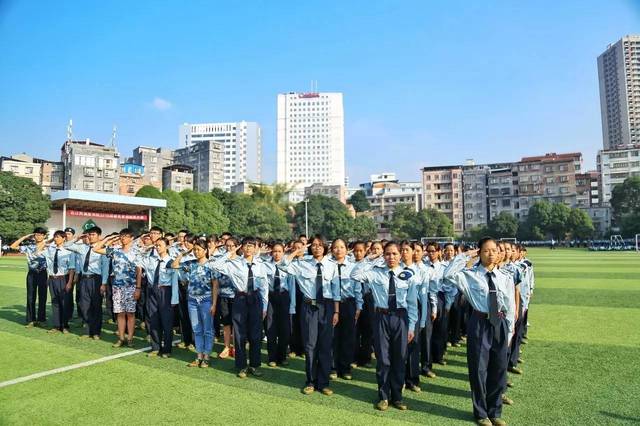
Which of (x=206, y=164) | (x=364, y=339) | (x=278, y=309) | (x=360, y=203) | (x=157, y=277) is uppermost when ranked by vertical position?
(x=206, y=164)

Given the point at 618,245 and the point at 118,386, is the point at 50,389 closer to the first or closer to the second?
the point at 118,386

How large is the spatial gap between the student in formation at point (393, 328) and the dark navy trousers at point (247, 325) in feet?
5.74

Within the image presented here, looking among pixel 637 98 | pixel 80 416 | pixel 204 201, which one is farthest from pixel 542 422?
pixel 637 98

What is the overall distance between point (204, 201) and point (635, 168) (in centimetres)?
6579

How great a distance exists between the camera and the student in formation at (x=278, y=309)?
20.3 ft

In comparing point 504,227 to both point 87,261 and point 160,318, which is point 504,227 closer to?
point 87,261

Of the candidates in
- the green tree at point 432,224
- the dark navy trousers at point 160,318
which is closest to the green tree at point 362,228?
the green tree at point 432,224

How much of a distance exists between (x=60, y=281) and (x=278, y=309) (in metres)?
4.45

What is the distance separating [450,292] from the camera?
641 centimetres

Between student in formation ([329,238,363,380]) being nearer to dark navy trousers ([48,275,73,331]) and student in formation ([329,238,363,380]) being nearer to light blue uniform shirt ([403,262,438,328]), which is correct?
light blue uniform shirt ([403,262,438,328])

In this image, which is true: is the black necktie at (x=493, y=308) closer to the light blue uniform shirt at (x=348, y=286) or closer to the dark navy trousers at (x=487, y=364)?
the dark navy trousers at (x=487, y=364)

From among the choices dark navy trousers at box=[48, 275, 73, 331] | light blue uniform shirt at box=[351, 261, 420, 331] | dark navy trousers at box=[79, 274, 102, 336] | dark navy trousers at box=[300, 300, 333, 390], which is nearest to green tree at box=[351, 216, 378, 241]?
dark navy trousers at box=[48, 275, 73, 331]

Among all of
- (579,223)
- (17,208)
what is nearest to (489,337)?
(17,208)

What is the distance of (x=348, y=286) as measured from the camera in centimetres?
551
